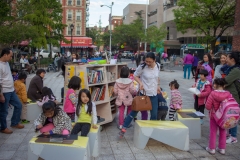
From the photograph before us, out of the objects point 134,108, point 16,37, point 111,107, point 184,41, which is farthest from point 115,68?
point 184,41

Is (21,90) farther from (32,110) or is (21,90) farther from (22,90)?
(32,110)

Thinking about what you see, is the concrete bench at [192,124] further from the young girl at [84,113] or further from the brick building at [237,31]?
Answer: the brick building at [237,31]

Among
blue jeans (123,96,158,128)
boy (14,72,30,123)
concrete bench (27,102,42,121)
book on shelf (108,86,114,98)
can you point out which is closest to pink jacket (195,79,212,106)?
blue jeans (123,96,158,128)

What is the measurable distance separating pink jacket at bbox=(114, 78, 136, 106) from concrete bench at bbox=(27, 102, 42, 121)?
2.22 m

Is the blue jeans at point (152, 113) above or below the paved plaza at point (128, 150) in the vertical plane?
above

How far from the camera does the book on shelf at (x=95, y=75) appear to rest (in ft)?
20.6

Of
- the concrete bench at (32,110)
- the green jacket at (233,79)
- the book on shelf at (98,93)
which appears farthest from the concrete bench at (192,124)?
the concrete bench at (32,110)

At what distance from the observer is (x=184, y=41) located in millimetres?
52844

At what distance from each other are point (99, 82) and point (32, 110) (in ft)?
6.84

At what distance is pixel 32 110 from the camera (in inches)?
283

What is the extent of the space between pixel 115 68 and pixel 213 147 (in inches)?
122

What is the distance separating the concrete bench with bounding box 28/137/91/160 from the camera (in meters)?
3.92

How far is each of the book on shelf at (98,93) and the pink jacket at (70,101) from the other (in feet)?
2.40

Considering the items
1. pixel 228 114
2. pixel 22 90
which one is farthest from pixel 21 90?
pixel 228 114
